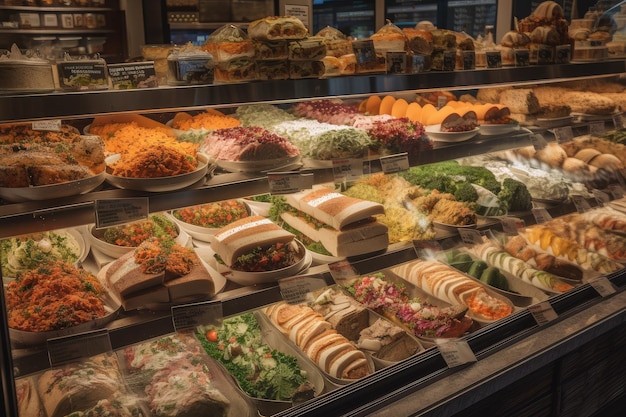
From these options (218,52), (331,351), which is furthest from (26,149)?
(331,351)

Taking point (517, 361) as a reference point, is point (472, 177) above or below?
above

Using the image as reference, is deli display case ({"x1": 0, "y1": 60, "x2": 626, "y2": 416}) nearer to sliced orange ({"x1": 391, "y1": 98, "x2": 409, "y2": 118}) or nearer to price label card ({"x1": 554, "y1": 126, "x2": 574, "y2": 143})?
price label card ({"x1": 554, "y1": 126, "x2": 574, "y2": 143})

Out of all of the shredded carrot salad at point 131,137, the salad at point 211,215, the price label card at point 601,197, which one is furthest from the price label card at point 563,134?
the shredded carrot salad at point 131,137

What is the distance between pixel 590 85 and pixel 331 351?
328cm

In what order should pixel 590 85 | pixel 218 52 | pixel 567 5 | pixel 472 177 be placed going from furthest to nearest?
pixel 567 5 < pixel 590 85 < pixel 472 177 < pixel 218 52

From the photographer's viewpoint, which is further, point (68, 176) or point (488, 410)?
point (488, 410)

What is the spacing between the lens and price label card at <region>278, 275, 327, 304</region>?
7.91 feet

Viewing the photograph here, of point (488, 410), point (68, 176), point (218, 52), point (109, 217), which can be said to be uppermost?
point (218, 52)

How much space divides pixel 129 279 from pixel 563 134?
2854mm

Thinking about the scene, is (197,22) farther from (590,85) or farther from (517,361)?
(517,361)

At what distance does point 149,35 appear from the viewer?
8047 mm

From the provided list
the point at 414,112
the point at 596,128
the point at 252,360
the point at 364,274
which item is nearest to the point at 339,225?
the point at 364,274

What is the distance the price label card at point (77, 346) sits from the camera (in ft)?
6.18

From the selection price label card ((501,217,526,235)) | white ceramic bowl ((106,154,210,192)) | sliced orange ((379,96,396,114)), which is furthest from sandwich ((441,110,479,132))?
white ceramic bowl ((106,154,210,192))
